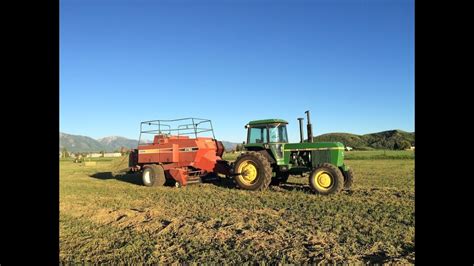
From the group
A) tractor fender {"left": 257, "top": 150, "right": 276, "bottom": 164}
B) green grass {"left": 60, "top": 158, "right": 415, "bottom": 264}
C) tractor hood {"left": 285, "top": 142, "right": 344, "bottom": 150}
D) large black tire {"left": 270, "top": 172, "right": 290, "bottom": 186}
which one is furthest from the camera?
large black tire {"left": 270, "top": 172, "right": 290, "bottom": 186}

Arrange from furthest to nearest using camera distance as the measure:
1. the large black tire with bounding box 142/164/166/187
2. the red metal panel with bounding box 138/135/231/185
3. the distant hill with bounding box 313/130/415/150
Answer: the distant hill with bounding box 313/130/415/150
the large black tire with bounding box 142/164/166/187
the red metal panel with bounding box 138/135/231/185

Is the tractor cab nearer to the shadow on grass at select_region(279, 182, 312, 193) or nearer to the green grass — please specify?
the shadow on grass at select_region(279, 182, 312, 193)

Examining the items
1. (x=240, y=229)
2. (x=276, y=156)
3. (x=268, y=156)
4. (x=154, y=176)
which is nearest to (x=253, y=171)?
(x=268, y=156)

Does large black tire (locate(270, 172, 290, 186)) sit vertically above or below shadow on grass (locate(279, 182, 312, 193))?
above

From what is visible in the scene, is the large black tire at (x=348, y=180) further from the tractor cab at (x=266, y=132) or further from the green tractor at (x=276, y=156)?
the tractor cab at (x=266, y=132)

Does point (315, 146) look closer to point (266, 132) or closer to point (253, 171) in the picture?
point (266, 132)

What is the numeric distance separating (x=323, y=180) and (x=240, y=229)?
5422 mm

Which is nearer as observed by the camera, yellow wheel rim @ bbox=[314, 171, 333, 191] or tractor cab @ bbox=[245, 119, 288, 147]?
yellow wheel rim @ bbox=[314, 171, 333, 191]

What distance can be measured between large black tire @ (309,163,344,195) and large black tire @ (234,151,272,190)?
1.65 metres

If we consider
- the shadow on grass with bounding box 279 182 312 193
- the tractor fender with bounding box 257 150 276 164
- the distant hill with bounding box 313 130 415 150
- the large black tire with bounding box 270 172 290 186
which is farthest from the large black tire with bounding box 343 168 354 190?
the distant hill with bounding box 313 130 415 150

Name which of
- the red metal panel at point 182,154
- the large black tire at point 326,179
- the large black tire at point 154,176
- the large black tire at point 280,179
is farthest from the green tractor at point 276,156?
the large black tire at point 154,176

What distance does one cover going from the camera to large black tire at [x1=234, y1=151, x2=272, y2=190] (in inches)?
496

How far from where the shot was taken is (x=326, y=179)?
11570mm
